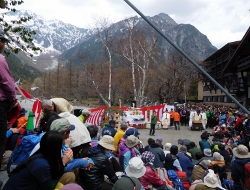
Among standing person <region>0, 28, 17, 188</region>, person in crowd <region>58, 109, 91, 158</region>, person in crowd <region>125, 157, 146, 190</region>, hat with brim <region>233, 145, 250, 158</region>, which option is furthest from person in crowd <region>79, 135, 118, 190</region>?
hat with brim <region>233, 145, 250, 158</region>

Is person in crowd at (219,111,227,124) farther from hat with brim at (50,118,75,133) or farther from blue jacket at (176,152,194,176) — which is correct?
hat with brim at (50,118,75,133)

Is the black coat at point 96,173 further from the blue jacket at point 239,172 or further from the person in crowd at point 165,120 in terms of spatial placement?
the person in crowd at point 165,120

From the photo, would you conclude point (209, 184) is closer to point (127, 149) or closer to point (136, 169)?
point (136, 169)

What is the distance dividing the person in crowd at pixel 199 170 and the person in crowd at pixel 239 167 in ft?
2.00

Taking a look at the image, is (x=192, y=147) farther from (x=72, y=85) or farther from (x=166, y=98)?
(x=72, y=85)

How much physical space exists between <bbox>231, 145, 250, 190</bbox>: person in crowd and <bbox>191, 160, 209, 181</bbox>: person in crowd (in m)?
0.61

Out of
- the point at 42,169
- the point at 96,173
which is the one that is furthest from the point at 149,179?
the point at 42,169

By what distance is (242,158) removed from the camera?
5535mm

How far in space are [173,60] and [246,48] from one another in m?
11.3

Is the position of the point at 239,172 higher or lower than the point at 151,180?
lower

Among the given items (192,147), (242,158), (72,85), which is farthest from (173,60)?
(72,85)

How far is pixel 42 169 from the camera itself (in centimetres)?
218

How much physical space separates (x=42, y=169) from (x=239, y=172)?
4702 mm

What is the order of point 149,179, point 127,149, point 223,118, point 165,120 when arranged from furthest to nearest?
point 165,120, point 223,118, point 127,149, point 149,179
